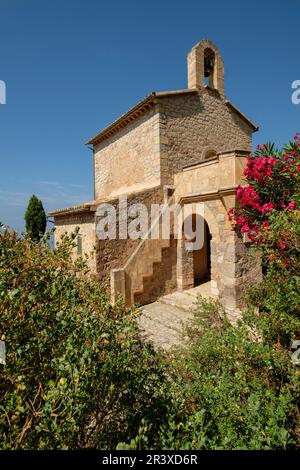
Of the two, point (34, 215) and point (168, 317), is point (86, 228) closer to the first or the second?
point (168, 317)

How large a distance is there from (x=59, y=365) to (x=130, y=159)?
10.9 m

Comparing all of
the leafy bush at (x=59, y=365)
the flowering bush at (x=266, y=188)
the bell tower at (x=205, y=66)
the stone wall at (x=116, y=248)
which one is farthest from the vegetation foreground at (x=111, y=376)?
the bell tower at (x=205, y=66)

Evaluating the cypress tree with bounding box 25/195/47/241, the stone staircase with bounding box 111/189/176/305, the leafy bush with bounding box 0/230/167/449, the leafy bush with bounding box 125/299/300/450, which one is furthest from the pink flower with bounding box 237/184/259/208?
the cypress tree with bounding box 25/195/47/241

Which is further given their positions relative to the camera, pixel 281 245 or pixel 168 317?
pixel 168 317

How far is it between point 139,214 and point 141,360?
6.34 metres

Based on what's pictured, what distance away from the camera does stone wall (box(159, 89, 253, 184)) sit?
10.2 m

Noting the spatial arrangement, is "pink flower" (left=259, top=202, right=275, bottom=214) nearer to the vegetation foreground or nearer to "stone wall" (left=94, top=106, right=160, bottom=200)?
the vegetation foreground

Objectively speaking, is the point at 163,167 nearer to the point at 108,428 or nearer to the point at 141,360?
the point at 141,360

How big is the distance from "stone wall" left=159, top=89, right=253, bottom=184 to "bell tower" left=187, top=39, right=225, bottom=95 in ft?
1.50

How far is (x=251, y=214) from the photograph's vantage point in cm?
735

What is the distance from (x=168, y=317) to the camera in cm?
791

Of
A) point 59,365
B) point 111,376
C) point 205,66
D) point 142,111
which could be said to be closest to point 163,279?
point 142,111
